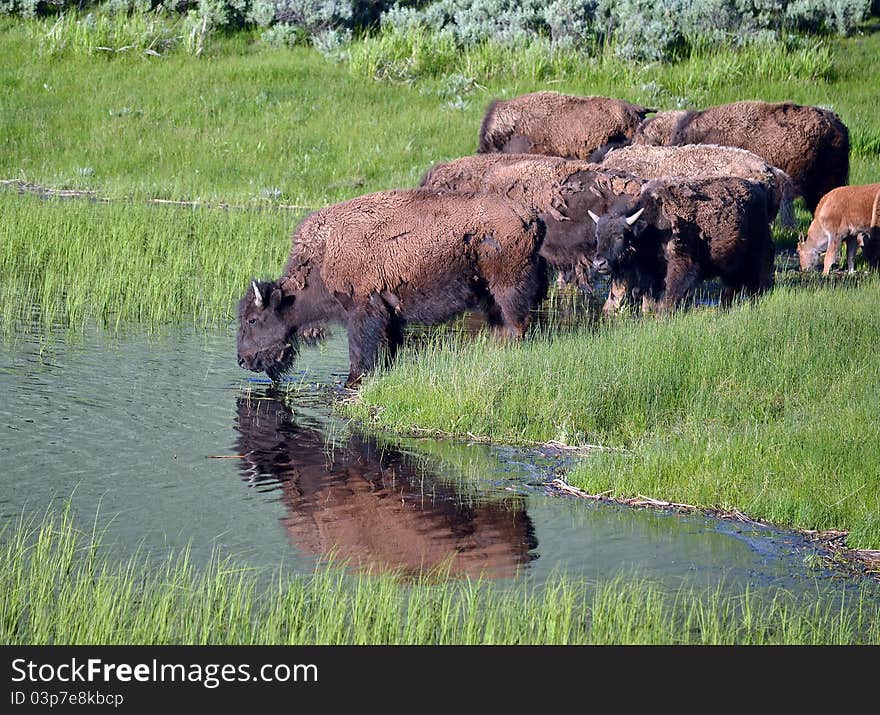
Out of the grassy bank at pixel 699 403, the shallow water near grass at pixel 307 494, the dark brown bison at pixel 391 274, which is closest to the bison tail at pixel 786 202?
the grassy bank at pixel 699 403

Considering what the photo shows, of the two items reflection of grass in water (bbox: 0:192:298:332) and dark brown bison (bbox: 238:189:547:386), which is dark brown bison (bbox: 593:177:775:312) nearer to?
dark brown bison (bbox: 238:189:547:386)

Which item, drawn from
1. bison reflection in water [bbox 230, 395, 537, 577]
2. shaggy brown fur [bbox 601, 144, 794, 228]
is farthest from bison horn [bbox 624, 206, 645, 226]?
bison reflection in water [bbox 230, 395, 537, 577]

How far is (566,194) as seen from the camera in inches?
529

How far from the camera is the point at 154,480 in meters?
7.94

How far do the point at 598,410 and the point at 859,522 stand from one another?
261 cm

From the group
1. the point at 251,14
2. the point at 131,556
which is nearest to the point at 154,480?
the point at 131,556

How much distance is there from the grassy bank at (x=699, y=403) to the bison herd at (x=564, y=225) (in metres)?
0.64

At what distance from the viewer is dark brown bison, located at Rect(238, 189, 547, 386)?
10.9 metres

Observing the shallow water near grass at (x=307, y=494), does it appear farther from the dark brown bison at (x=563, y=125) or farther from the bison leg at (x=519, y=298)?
the dark brown bison at (x=563, y=125)

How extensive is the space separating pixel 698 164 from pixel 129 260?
6504 millimetres

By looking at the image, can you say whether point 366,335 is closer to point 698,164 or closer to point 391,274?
point 391,274

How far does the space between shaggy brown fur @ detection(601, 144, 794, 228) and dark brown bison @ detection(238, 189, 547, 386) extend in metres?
4.54

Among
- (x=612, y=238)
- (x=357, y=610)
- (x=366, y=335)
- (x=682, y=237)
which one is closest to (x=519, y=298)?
(x=366, y=335)

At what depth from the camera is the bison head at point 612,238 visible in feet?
41.9
